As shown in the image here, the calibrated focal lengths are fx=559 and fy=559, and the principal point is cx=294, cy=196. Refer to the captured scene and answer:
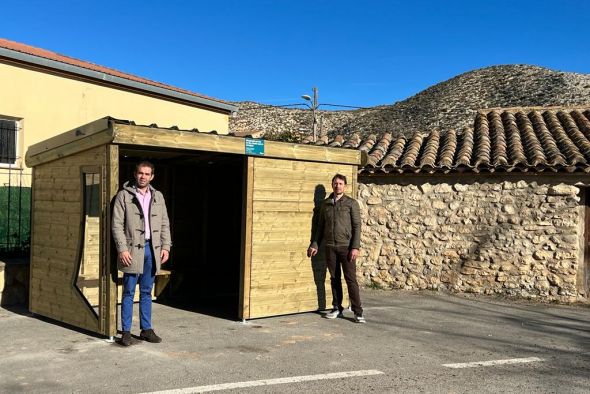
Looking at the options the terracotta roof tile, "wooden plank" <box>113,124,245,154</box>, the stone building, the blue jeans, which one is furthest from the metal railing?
the stone building

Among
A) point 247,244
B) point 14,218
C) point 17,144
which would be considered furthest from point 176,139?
point 17,144

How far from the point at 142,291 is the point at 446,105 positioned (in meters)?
41.7

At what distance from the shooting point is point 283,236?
7.38 meters

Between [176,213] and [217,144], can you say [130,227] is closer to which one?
[217,144]

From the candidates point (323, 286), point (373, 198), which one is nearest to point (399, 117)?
point (373, 198)

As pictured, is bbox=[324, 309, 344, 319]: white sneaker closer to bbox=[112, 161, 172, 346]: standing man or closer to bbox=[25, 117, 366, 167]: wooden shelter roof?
bbox=[25, 117, 366, 167]: wooden shelter roof

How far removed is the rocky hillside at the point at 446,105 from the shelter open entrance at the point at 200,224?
94.5 feet

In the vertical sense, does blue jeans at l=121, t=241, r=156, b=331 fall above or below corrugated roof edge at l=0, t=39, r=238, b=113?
below

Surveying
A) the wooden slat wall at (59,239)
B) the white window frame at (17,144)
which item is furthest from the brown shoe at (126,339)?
the white window frame at (17,144)

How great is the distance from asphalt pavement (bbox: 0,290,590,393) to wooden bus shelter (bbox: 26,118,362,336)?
0.35 m

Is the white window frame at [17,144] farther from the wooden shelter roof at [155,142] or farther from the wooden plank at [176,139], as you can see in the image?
the wooden plank at [176,139]

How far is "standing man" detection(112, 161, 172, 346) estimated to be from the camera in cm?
574

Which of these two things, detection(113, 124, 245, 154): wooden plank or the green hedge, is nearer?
detection(113, 124, 245, 154): wooden plank

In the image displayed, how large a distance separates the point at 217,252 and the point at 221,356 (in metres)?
4.30
